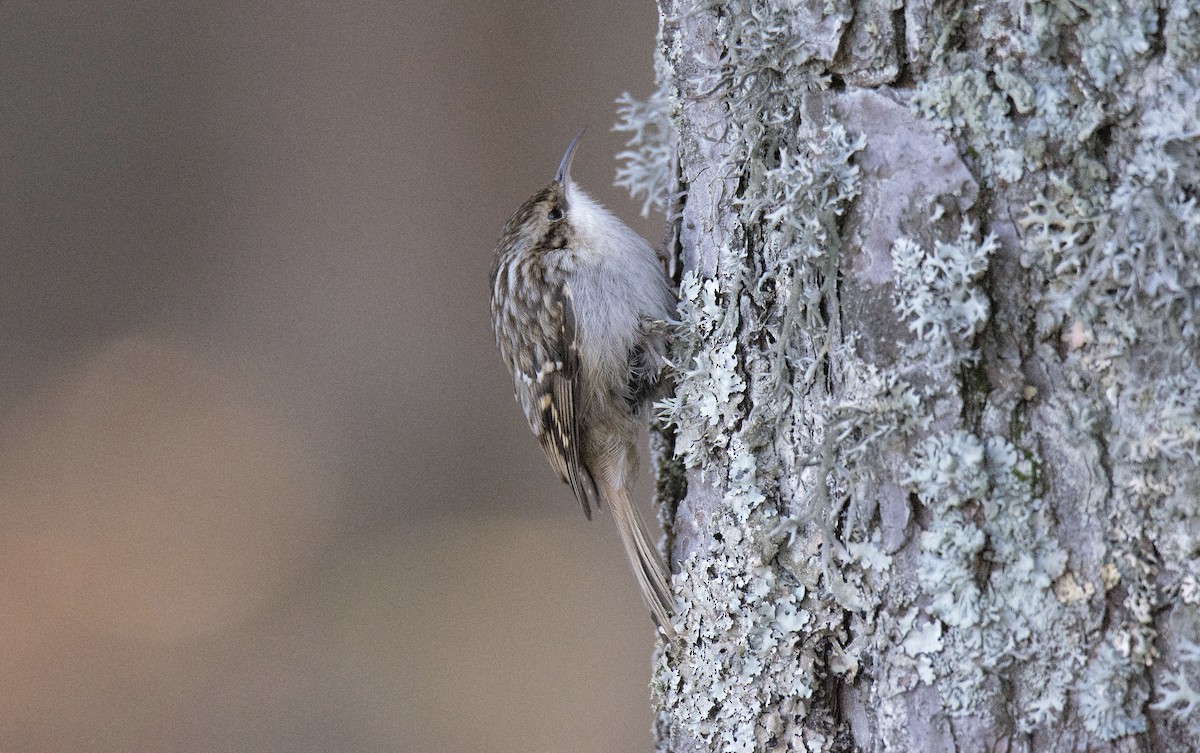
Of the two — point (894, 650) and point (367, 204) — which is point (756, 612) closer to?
point (894, 650)

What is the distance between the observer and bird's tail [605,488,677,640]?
5.76 ft

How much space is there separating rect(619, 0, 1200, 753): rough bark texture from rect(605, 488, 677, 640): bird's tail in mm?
268

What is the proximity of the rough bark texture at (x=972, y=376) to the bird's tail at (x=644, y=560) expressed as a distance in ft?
0.88

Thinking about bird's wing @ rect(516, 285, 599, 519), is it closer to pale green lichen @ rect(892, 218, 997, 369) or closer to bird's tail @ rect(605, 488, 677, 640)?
bird's tail @ rect(605, 488, 677, 640)

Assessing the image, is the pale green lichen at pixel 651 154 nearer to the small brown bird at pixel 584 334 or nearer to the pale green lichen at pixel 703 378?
the small brown bird at pixel 584 334

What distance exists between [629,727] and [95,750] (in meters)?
1.79

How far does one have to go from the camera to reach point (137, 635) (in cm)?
349

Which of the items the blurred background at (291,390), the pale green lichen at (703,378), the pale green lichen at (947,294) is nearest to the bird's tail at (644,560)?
the pale green lichen at (703,378)

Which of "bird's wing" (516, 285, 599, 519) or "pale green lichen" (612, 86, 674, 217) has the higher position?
"pale green lichen" (612, 86, 674, 217)

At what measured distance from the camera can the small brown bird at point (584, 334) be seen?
2104mm

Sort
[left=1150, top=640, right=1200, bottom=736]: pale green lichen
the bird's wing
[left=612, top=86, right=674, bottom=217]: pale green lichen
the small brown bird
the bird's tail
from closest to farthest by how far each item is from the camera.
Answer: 1. [left=1150, top=640, right=1200, bottom=736]: pale green lichen
2. the bird's tail
3. [left=612, top=86, right=674, bottom=217]: pale green lichen
4. the small brown bird
5. the bird's wing

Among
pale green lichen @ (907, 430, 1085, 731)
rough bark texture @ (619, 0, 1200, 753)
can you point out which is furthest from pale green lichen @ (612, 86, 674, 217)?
pale green lichen @ (907, 430, 1085, 731)

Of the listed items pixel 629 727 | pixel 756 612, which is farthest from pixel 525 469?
pixel 756 612

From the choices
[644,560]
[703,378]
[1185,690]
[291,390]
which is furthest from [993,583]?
[291,390]
